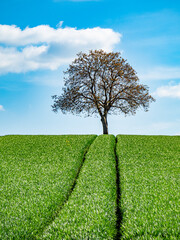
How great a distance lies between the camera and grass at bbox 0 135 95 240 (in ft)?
26.4

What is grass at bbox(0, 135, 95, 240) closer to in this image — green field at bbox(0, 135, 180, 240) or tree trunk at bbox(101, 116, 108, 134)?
green field at bbox(0, 135, 180, 240)

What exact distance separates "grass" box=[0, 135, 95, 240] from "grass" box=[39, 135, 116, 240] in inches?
25.3

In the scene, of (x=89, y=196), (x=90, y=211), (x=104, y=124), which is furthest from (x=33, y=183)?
(x=104, y=124)

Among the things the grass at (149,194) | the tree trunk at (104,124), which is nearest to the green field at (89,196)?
the grass at (149,194)

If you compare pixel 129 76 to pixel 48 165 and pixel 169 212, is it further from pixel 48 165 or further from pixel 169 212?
pixel 169 212

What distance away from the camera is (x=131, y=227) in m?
7.23

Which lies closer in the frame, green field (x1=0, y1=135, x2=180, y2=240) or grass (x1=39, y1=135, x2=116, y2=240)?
grass (x1=39, y1=135, x2=116, y2=240)

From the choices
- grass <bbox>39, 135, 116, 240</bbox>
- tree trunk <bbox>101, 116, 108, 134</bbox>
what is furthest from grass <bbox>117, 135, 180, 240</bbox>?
tree trunk <bbox>101, 116, 108, 134</bbox>

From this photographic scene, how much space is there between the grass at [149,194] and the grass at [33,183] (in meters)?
2.97

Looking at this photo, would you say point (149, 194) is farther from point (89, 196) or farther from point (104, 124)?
point (104, 124)

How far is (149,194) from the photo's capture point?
10.2 metres

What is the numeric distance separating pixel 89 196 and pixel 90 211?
1587mm

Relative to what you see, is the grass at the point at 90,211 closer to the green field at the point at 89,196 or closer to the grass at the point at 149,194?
the green field at the point at 89,196

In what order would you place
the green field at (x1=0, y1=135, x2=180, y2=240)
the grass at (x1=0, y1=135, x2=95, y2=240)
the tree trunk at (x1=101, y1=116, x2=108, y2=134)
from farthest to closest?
the tree trunk at (x1=101, y1=116, x2=108, y2=134) < the grass at (x1=0, y1=135, x2=95, y2=240) < the green field at (x1=0, y1=135, x2=180, y2=240)
